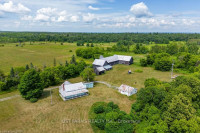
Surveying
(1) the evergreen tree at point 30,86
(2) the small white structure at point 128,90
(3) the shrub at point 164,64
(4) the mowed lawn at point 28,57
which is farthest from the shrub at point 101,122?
(4) the mowed lawn at point 28,57

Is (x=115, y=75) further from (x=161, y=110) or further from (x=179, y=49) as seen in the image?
(x=179, y=49)

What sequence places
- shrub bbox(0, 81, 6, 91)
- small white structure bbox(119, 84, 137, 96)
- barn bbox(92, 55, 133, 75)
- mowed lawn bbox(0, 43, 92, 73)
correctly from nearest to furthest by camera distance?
small white structure bbox(119, 84, 137, 96)
shrub bbox(0, 81, 6, 91)
barn bbox(92, 55, 133, 75)
mowed lawn bbox(0, 43, 92, 73)

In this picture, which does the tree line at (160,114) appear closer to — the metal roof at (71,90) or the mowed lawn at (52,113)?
the mowed lawn at (52,113)

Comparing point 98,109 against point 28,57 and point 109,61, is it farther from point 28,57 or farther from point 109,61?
point 28,57

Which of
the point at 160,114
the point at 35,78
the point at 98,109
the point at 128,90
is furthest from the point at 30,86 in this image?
the point at 160,114

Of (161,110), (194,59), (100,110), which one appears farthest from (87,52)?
(161,110)

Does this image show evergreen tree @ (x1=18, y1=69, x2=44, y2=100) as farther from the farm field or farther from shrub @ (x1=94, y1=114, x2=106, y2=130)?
the farm field

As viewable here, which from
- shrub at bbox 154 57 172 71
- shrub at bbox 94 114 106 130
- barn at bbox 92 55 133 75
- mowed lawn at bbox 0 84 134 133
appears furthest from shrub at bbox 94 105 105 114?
shrub at bbox 154 57 172 71

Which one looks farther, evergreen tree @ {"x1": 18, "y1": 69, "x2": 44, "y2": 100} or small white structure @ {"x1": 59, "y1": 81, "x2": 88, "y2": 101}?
small white structure @ {"x1": 59, "y1": 81, "x2": 88, "y2": 101}
